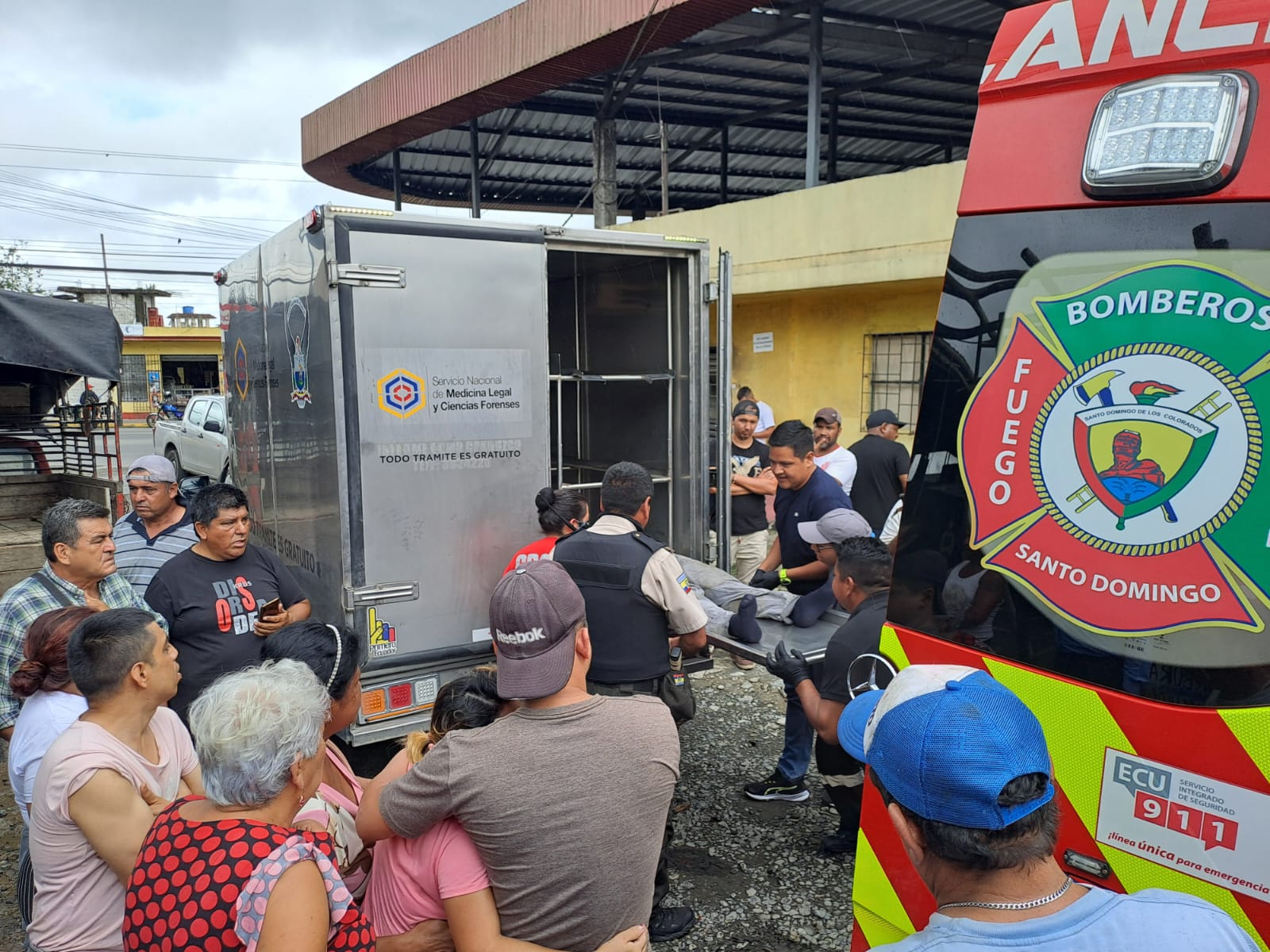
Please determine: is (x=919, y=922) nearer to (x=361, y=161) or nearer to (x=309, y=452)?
(x=309, y=452)

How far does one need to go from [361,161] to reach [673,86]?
6872mm

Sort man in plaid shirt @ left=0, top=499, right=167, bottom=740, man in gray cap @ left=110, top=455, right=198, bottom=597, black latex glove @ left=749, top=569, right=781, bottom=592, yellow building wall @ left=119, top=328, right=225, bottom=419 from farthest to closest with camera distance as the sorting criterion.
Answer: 1. yellow building wall @ left=119, top=328, right=225, bottom=419
2. black latex glove @ left=749, top=569, right=781, bottom=592
3. man in gray cap @ left=110, top=455, right=198, bottom=597
4. man in plaid shirt @ left=0, top=499, right=167, bottom=740

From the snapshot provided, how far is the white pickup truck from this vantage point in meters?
12.2

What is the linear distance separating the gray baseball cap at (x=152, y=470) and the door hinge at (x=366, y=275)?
125 centimetres

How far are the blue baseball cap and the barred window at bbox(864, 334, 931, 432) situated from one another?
10761 millimetres

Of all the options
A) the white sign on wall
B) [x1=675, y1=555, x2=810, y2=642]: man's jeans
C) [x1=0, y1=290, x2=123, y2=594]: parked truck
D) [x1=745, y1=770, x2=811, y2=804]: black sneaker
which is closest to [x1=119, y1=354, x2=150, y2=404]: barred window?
[x1=0, y1=290, x2=123, y2=594]: parked truck

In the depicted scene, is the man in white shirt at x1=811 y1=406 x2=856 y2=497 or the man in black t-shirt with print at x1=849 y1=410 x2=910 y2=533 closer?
the man in black t-shirt with print at x1=849 y1=410 x2=910 y2=533

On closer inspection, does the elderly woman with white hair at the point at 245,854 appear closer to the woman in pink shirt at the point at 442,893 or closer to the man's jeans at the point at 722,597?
the woman in pink shirt at the point at 442,893

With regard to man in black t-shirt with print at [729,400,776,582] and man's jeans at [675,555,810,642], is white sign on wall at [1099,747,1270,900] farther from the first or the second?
man in black t-shirt with print at [729,400,776,582]

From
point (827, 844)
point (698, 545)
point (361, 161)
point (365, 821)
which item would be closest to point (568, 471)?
point (698, 545)

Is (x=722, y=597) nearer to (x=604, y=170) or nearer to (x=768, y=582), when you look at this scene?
(x=768, y=582)

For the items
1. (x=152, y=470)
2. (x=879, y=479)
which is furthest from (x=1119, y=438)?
(x=879, y=479)

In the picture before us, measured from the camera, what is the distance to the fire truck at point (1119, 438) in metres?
1.63

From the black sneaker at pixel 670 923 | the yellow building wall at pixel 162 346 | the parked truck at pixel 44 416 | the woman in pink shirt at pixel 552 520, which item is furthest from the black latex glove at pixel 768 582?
the yellow building wall at pixel 162 346
